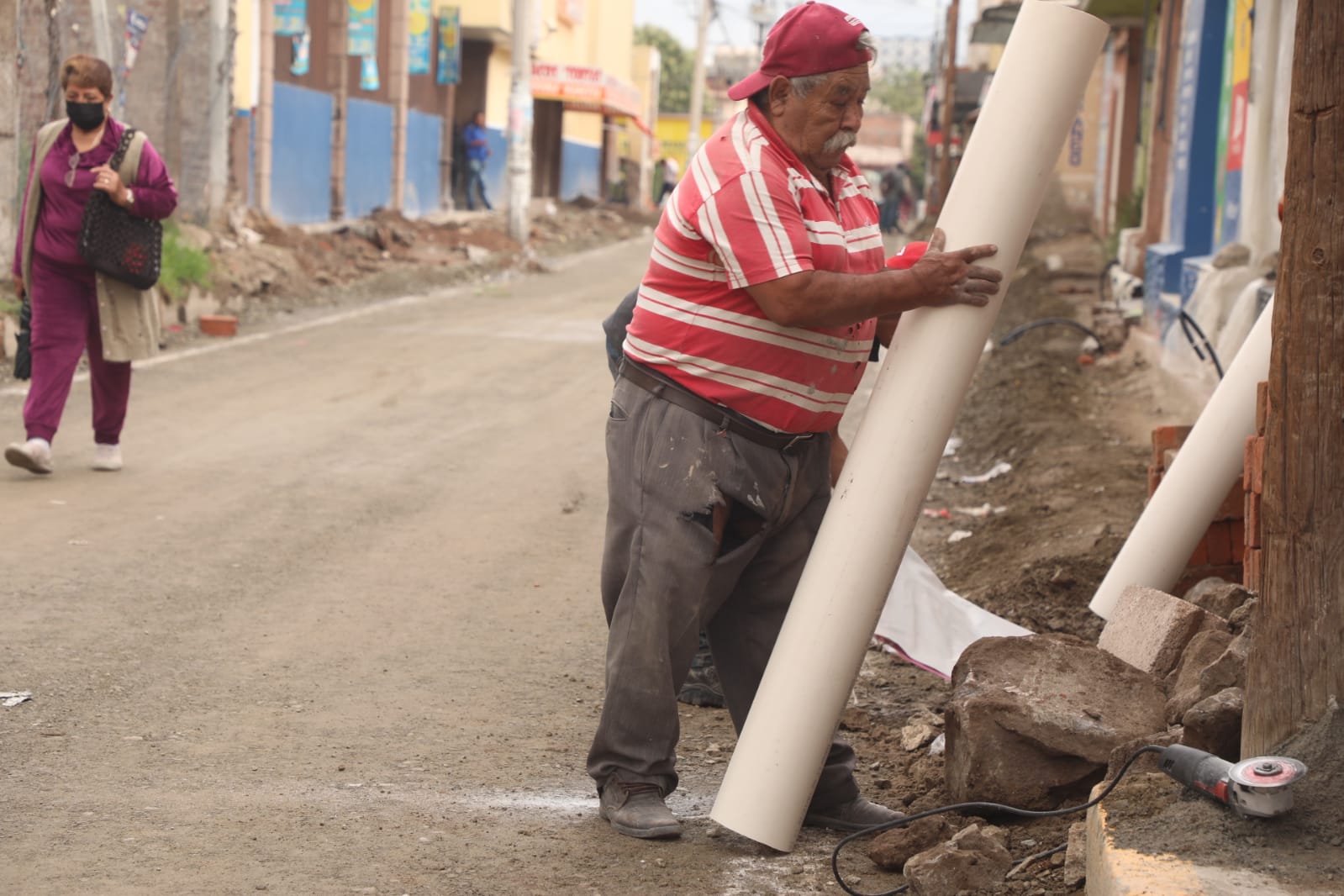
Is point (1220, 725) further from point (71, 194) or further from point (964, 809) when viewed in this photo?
point (71, 194)

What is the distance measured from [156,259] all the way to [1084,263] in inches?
540

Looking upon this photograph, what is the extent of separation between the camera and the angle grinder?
2834 millimetres

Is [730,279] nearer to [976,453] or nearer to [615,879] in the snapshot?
[615,879]

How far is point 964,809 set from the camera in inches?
147

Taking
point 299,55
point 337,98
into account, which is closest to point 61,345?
point 299,55

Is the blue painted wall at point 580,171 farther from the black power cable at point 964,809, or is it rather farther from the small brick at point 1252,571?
the black power cable at point 964,809

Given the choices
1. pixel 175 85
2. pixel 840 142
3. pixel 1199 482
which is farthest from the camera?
pixel 175 85

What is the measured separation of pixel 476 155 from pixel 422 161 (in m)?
3.12

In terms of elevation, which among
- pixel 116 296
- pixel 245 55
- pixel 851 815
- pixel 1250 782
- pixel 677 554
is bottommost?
pixel 851 815

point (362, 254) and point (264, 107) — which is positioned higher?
point (264, 107)

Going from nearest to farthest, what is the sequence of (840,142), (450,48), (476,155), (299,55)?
1. (840,142)
2. (299,55)
3. (450,48)
4. (476,155)

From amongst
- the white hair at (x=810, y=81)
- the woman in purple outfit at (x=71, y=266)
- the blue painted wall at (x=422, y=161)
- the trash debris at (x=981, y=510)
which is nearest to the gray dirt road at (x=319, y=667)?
the woman in purple outfit at (x=71, y=266)

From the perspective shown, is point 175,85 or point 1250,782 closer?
point 1250,782

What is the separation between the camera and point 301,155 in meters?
24.2
